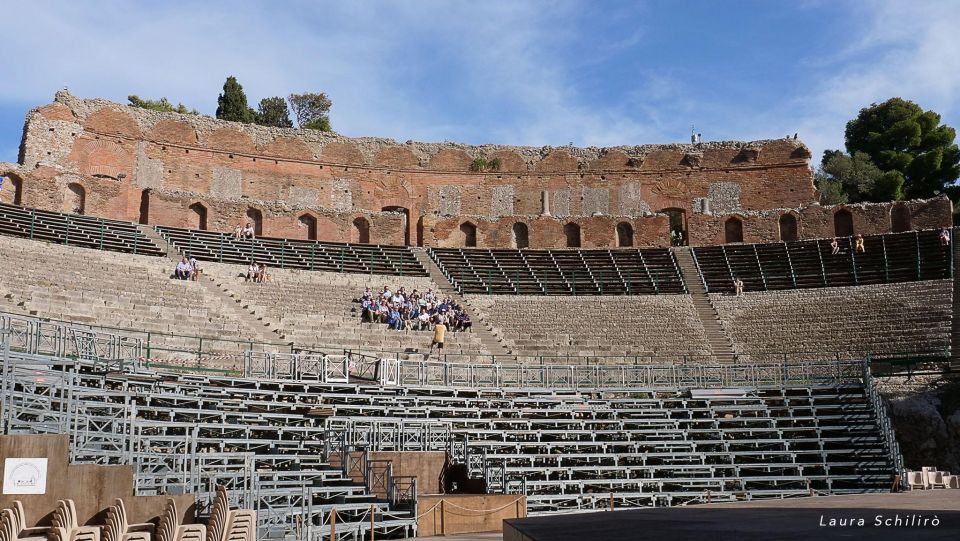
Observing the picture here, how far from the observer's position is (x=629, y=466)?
20.3 m

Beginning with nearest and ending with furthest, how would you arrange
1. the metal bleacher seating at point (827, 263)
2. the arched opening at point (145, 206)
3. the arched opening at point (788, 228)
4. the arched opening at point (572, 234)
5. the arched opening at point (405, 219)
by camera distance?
the metal bleacher seating at point (827, 263)
the arched opening at point (145, 206)
the arched opening at point (788, 228)
the arched opening at point (572, 234)
the arched opening at point (405, 219)

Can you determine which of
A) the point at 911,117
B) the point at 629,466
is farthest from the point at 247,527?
the point at 911,117

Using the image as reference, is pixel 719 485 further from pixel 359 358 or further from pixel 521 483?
pixel 359 358

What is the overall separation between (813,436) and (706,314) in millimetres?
10906

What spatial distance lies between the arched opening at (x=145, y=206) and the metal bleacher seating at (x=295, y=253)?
3748 millimetres

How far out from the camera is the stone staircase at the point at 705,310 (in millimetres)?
30375

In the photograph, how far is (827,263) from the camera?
36.2 meters

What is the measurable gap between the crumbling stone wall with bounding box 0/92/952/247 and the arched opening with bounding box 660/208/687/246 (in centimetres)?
40

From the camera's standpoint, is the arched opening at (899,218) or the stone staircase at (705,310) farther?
the arched opening at (899,218)

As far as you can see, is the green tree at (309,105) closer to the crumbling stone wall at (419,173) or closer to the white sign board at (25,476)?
the crumbling stone wall at (419,173)

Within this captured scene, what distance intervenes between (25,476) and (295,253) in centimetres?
2387

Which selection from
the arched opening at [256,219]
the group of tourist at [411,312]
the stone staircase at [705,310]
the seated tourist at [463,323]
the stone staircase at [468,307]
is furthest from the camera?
the arched opening at [256,219]

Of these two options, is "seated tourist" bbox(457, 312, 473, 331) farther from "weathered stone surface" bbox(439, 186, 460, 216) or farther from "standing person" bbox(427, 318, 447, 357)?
"weathered stone surface" bbox(439, 186, 460, 216)

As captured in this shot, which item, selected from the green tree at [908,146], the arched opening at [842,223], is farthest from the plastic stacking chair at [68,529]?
the green tree at [908,146]
